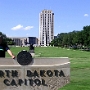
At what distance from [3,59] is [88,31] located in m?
81.7

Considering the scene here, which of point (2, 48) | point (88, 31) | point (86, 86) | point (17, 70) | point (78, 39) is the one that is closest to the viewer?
point (17, 70)

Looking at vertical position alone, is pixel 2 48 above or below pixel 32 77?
above

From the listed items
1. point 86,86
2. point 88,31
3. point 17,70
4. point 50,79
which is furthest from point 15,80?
point 88,31

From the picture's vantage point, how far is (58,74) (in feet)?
28.2

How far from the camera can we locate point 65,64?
859 cm

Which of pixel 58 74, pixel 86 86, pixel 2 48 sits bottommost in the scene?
pixel 86 86

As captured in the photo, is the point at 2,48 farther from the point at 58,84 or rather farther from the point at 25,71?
the point at 58,84

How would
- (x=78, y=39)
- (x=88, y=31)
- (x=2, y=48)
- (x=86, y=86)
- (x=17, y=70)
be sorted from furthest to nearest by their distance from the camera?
(x=78, y=39)
(x=88, y=31)
(x=86, y=86)
(x=2, y=48)
(x=17, y=70)

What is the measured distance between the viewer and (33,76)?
28.3 ft

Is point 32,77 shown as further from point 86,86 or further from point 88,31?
point 88,31

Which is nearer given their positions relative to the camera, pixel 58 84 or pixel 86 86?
pixel 58 84

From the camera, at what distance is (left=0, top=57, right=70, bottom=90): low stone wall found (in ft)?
28.2

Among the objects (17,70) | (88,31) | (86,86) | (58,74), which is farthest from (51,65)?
(88,31)

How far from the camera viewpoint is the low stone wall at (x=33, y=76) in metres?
8.59
